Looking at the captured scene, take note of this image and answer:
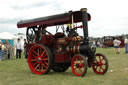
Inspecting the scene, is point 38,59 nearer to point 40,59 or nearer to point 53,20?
point 40,59

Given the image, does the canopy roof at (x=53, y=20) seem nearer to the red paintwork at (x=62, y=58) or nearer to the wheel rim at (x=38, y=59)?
the wheel rim at (x=38, y=59)

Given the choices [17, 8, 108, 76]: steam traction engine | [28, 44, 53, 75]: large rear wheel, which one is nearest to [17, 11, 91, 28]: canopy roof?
[17, 8, 108, 76]: steam traction engine

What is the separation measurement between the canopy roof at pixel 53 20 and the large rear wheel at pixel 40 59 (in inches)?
34.3

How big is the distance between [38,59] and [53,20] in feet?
5.04

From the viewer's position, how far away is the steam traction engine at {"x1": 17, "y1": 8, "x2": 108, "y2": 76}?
6.45 meters

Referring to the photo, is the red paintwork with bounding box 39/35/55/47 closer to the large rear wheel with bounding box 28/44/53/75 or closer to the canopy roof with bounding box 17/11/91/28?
the large rear wheel with bounding box 28/44/53/75

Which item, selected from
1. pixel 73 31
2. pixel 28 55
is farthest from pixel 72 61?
pixel 28 55

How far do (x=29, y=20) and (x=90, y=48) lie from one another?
2743 mm

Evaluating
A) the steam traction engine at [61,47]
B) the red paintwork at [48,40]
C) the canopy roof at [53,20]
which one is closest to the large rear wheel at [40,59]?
the steam traction engine at [61,47]

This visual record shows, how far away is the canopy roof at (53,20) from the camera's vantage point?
6.53 meters

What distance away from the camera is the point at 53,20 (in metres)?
6.89

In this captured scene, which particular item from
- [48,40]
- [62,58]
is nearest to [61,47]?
[62,58]

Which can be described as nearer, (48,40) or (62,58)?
(62,58)

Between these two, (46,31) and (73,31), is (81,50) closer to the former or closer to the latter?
(73,31)
